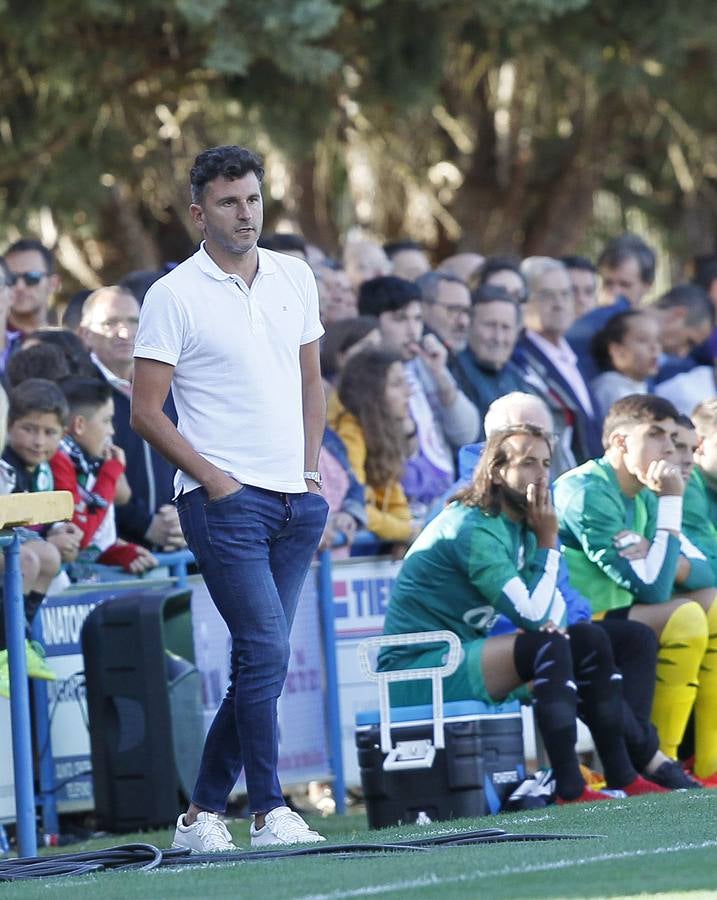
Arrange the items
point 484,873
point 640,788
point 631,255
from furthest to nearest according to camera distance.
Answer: point 631,255
point 640,788
point 484,873

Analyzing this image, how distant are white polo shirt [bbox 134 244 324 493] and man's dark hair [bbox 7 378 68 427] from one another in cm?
186

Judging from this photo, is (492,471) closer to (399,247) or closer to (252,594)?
(252,594)

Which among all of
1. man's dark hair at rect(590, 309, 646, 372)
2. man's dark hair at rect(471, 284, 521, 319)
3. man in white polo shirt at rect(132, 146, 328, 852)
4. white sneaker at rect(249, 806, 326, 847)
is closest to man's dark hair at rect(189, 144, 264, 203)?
man in white polo shirt at rect(132, 146, 328, 852)

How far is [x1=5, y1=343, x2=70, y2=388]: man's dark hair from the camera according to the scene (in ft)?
30.7

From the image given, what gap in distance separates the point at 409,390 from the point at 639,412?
5.92 ft

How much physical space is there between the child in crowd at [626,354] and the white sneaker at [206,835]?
5.57 meters

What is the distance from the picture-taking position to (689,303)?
1341 centimetres

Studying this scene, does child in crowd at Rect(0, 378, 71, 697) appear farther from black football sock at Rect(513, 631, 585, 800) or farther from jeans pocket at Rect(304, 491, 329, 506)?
black football sock at Rect(513, 631, 585, 800)

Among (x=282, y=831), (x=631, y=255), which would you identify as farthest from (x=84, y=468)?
(x=631, y=255)

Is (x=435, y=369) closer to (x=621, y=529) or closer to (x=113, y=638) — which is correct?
(x=621, y=529)

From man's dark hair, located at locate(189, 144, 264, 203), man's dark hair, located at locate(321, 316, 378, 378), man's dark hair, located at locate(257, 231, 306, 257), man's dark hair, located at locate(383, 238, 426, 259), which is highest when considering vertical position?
man's dark hair, located at locate(383, 238, 426, 259)

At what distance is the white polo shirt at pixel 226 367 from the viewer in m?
6.77

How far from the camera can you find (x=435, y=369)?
1119cm

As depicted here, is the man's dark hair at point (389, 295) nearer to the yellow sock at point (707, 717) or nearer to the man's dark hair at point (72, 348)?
the man's dark hair at point (72, 348)
